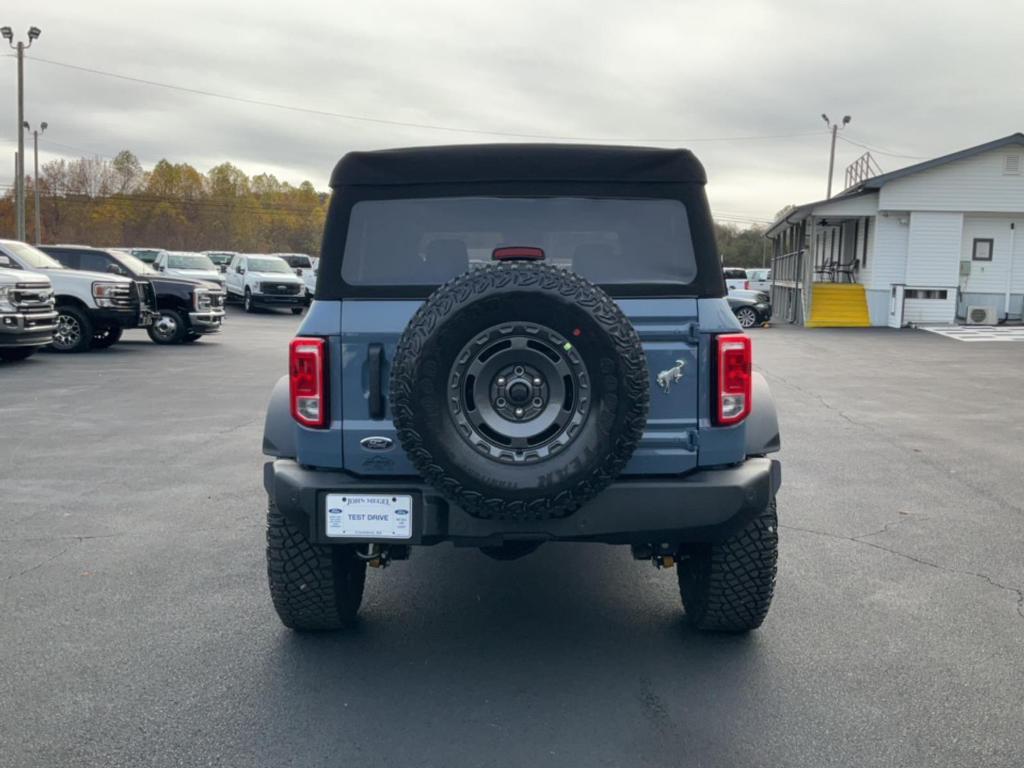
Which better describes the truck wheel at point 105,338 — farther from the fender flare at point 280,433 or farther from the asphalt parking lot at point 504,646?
the fender flare at point 280,433

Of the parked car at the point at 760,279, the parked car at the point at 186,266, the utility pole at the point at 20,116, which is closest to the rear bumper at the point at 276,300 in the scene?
the parked car at the point at 186,266

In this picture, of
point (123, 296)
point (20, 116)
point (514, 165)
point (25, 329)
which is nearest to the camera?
point (514, 165)

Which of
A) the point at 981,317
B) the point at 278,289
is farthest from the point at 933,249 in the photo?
the point at 278,289

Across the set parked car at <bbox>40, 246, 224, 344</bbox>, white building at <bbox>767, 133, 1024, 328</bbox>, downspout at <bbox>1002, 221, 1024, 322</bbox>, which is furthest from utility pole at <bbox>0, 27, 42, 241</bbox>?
downspout at <bbox>1002, 221, 1024, 322</bbox>

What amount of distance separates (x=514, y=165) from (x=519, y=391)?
3.50 feet

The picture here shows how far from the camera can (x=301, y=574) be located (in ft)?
14.0

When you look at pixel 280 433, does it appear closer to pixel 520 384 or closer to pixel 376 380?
pixel 376 380

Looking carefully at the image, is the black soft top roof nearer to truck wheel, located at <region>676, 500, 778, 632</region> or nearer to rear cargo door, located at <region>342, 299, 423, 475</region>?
rear cargo door, located at <region>342, 299, 423, 475</region>

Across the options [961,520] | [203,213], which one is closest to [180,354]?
[961,520]

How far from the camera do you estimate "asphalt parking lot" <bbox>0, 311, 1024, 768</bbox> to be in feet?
11.3

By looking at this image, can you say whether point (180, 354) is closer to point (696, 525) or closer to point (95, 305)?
point (95, 305)

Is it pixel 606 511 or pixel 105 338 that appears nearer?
pixel 606 511

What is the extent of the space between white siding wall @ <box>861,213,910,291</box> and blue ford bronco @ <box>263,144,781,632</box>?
30.5m

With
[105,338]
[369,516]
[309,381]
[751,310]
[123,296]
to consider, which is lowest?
[105,338]
